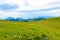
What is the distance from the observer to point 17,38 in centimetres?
2427

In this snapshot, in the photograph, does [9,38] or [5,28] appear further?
[5,28]

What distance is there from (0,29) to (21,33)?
319 centimetres

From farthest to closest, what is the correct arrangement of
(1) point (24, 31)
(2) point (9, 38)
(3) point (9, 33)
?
1. (1) point (24, 31)
2. (3) point (9, 33)
3. (2) point (9, 38)

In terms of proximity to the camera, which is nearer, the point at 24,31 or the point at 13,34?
the point at 13,34

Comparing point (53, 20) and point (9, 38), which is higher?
point (9, 38)

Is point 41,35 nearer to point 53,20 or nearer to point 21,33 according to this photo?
point 21,33

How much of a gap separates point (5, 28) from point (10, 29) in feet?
2.91

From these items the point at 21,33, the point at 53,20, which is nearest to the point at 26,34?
the point at 21,33

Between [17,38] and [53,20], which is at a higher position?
[17,38]

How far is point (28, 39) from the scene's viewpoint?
80.1 feet

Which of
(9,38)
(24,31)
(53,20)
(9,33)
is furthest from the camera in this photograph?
(53,20)

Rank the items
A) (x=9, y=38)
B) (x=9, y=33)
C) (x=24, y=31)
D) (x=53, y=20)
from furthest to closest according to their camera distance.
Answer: (x=53, y=20) < (x=24, y=31) < (x=9, y=33) < (x=9, y=38)

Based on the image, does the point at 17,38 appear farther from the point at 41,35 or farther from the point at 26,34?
the point at 41,35

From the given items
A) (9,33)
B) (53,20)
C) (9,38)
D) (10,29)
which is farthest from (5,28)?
(53,20)
